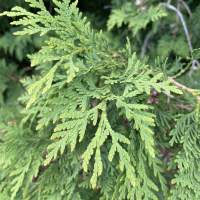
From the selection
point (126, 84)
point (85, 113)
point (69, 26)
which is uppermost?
point (69, 26)

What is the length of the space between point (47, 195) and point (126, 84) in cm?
83

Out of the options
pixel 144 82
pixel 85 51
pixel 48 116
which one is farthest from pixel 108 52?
pixel 48 116

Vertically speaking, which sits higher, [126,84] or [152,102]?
[126,84]

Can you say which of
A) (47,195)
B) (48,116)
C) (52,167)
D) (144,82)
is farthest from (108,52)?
(47,195)

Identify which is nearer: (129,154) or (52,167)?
(129,154)

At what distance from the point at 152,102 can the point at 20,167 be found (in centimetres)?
88

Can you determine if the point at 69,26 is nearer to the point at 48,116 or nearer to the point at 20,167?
the point at 48,116

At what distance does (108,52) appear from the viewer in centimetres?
223

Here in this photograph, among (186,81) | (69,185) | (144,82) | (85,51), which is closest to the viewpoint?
(144,82)

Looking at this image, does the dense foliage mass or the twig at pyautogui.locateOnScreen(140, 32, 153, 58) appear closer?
the dense foliage mass

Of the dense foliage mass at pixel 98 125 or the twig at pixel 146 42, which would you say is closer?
the dense foliage mass at pixel 98 125

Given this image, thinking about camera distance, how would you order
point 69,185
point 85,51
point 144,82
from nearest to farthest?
point 144,82 < point 85,51 < point 69,185

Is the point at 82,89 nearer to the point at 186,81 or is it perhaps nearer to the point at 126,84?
the point at 126,84

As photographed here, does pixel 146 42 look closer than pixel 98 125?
No
